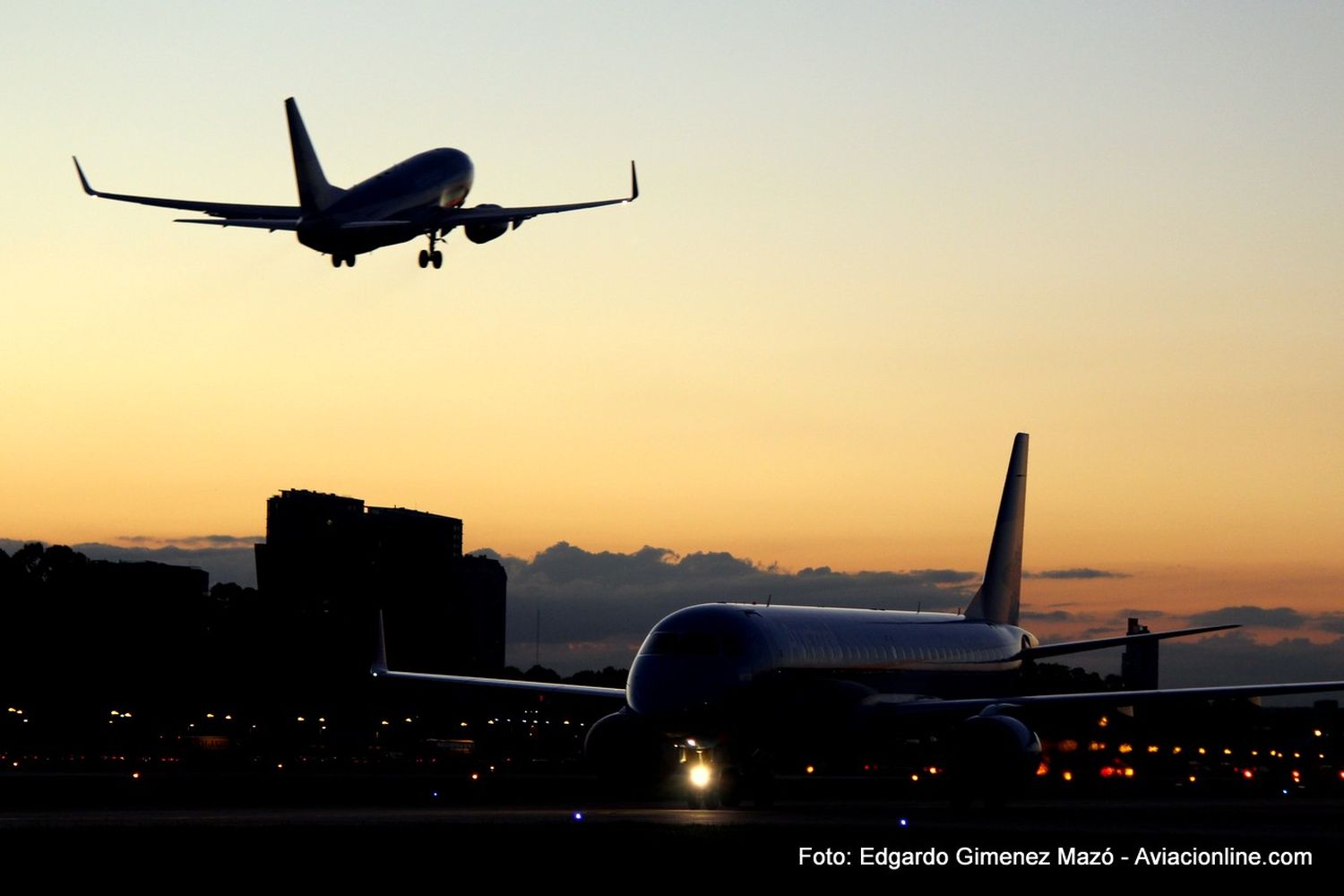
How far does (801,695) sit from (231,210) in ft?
101

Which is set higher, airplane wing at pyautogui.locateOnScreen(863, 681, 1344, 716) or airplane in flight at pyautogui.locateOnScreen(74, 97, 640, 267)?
airplane in flight at pyautogui.locateOnScreen(74, 97, 640, 267)

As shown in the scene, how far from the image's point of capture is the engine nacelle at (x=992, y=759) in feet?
152

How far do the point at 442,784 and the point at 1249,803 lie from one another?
23.3m

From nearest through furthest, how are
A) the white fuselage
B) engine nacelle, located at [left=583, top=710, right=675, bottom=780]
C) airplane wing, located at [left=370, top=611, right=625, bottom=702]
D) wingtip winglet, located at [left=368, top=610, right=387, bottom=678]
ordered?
the white fuselage < engine nacelle, located at [left=583, top=710, right=675, bottom=780] < airplane wing, located at [left=370, top=611, right=625, bottom=702] < wingtip winglet, located at [left=368, top=610, right=387, bottom=678]

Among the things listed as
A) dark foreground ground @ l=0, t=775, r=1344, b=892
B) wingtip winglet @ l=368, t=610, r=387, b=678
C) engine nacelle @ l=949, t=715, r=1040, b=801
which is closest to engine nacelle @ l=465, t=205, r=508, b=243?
wingtip winglet @ l=368, t=610, r=387, b=678

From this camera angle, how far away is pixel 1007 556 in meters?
69.1

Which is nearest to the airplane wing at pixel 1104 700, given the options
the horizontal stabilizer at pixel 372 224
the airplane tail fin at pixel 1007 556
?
the airplane tail fin at pixel 1007 556

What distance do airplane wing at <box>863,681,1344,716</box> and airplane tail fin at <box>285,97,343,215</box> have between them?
101ft

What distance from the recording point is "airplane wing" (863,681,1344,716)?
50500 mm

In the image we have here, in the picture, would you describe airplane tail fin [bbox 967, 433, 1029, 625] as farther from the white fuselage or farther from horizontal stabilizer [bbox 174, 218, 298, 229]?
horizontal stabilizer [bbox 174, 218, 298, 229]

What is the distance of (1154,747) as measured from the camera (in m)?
108

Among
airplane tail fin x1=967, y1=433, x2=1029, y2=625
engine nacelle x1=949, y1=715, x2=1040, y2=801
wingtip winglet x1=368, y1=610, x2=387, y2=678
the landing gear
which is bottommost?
engine nacelle x1=949, y1=715, x2=1040, y2=801

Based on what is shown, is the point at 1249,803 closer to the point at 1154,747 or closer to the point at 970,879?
the point at 970,879

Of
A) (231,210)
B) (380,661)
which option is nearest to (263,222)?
(231,210)
